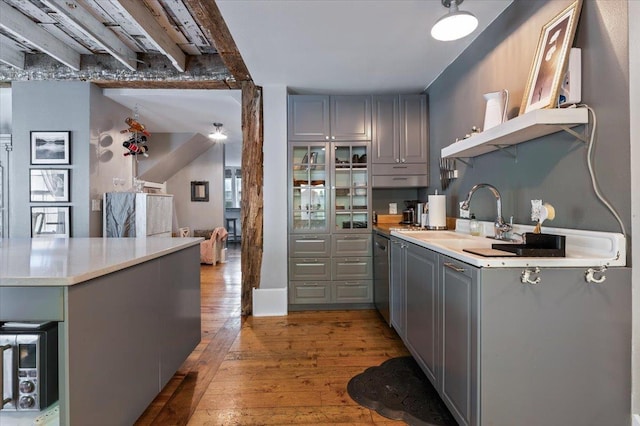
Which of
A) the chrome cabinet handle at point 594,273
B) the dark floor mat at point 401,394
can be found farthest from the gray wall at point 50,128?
the chrome cabinet handle at point 594,273

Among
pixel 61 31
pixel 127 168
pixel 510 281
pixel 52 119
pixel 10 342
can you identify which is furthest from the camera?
pixel 127 168

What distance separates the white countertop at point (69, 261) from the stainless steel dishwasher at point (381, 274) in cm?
175

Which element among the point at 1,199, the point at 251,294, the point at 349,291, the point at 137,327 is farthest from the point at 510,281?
the point at 1,199

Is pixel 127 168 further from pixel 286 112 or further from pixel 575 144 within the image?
pixel 575 144

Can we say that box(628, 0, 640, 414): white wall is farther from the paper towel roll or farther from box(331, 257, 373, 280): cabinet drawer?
box(331, 257, 373, 280): cabinet drawer

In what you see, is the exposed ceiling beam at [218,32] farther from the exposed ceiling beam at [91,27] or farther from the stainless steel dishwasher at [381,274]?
the stainless steel dishwasher at [381,274]

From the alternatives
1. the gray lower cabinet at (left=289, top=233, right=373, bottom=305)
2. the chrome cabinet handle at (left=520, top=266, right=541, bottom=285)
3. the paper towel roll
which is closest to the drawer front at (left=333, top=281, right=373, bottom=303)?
the gray lower cabinet at (left=289, top=233, right=373, bottom=305)

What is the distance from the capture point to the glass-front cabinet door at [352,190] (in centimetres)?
351

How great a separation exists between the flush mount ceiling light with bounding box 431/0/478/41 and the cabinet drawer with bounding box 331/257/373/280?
7.27 ft

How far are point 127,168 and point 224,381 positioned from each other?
3783mm

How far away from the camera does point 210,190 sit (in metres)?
7.30

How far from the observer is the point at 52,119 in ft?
12.1

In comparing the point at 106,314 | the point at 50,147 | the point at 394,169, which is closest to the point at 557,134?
the point at 394,169

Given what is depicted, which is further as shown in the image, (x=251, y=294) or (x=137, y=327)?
(x=251, y=294)
